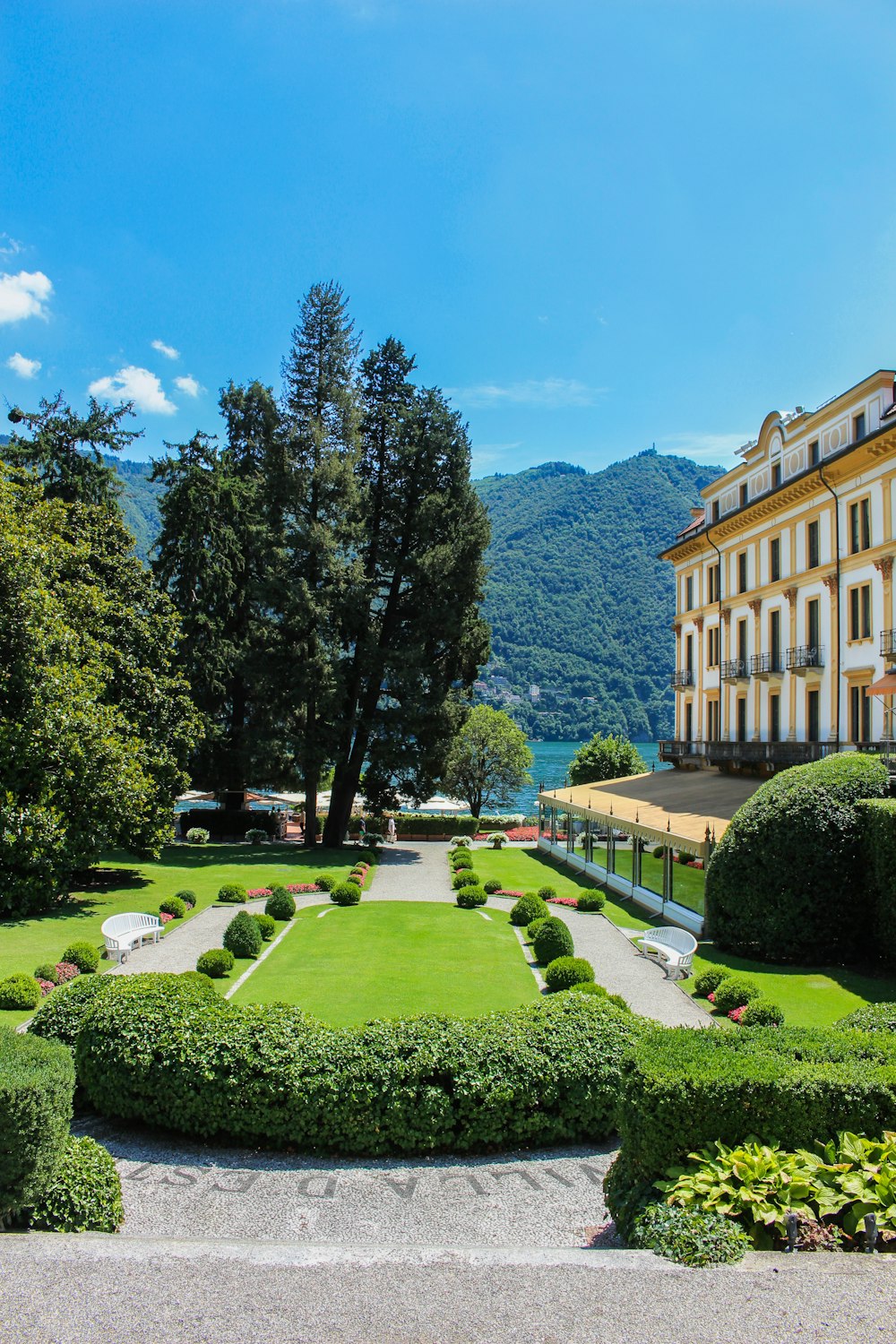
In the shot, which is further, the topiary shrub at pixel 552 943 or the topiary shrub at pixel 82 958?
the topiary shrub at pixel 552 943

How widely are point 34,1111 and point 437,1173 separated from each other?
181 inches

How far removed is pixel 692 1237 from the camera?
626 cm

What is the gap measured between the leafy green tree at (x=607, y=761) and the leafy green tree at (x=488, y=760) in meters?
5.56

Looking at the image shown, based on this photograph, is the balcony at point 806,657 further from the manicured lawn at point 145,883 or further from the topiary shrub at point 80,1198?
the topiary shrub at point 80,1198

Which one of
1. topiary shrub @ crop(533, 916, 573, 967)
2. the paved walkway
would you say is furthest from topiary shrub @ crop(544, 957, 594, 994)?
topiary shrub @ crop(533, 916, 573, 967)

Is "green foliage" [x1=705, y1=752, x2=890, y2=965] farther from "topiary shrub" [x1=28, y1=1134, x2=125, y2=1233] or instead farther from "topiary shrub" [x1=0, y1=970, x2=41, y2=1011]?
"topiary shrub" [x1=28, y1=1134, x2=125, y2=1233]

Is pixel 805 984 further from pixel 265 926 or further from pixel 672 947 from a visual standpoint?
pixel 265 926

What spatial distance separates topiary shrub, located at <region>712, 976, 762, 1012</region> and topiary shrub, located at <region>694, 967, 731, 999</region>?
817 millimetres

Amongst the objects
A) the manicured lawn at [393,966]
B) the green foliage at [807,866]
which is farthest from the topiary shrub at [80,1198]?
the green foliage at [807,866]

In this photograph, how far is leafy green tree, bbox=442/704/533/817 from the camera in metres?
58.7

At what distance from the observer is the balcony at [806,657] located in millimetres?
28752

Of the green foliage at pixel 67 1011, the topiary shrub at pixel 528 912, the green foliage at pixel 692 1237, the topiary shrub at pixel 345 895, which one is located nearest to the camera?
the green foliage at pixel 692 1237

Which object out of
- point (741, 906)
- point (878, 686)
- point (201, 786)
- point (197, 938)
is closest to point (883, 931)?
point (741, 906)

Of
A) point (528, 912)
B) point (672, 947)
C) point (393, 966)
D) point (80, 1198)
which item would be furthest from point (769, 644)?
point (80, 1198)
